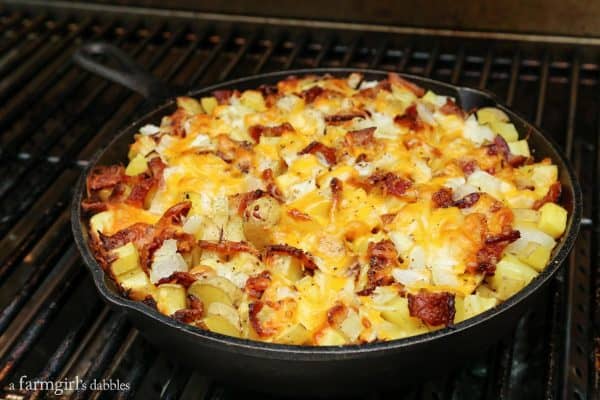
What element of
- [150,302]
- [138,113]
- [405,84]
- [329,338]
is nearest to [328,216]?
[329,338]

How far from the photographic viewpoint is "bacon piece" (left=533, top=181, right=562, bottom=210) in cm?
196

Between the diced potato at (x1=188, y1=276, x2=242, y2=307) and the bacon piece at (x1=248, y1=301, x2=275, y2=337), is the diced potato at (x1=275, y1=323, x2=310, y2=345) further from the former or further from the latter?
the diced potato at (x1=188, y1=276, x2=242, y2=307)

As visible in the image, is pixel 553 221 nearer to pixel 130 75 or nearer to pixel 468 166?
pixel 468 166

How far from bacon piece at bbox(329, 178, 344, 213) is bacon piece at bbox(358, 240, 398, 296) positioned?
16 centimetres

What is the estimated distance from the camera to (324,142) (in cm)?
220

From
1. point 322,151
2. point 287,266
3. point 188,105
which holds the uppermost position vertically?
point 188,105

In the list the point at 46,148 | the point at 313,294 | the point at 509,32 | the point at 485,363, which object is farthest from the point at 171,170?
the point at 509,32

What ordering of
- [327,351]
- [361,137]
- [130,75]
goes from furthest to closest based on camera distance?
[130,75] < [361,137] < [327,351]

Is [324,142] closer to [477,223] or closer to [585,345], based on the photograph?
[477,223]

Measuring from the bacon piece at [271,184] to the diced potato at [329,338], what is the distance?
479mm

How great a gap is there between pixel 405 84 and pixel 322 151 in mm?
489

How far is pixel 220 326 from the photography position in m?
1.64

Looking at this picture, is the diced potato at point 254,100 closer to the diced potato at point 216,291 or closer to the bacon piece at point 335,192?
the bacon piece at point 335,192

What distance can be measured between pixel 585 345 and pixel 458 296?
52 centimetres
